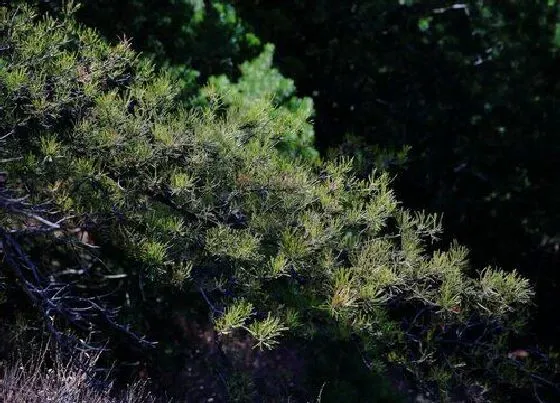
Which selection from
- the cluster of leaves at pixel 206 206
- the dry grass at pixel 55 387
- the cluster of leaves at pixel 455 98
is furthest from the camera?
the cluster of leaves at pixel 455 98

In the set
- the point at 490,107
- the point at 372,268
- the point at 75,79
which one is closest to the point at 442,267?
the point at 372,268

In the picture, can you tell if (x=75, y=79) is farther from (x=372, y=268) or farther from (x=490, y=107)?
(x=490, y=107)

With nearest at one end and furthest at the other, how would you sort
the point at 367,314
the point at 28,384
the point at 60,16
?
the point at 28,384, the point at 367,314, the point at 60,16

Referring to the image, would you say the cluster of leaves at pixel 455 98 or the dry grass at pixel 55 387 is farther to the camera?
the cluster of leaves at pixel 455 98

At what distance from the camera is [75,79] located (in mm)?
4590

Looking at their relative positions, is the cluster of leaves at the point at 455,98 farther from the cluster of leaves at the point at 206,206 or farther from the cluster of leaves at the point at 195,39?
the cluster of leaves at the point at 206,206

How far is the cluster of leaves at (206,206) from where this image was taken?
14.7 ft

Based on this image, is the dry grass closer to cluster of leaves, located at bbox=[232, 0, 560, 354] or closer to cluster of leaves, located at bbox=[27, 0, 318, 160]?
cluster of leaves, located at bbox=[27, 0, 318, 160]

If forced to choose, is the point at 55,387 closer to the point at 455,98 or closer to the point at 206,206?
the point at 206,206

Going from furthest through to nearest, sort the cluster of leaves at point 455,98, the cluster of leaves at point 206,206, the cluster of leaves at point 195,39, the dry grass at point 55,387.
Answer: the cluster of leaves at point 455,98 → the cluster of leaves at point 195,39 → the cluster of leaves at point 206,206 → the dry grass at point 55,387

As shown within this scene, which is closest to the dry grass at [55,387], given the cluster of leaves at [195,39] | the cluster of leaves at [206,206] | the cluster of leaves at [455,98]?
the cluster of leaves at [206,206]

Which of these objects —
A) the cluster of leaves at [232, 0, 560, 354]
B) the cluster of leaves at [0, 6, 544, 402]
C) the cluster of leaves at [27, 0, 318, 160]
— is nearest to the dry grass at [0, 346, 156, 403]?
the cluster of leaves at [0, 6, 544, 402]

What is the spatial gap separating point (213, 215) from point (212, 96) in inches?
32.7

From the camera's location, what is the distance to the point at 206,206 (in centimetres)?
Result: 460
